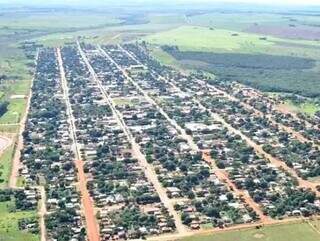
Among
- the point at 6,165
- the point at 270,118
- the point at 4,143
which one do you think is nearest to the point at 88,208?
the point at 6,165

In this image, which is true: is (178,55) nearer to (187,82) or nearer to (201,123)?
(187,82)

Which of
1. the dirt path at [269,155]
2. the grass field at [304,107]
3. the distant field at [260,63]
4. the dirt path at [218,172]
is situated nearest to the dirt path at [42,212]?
the dirt path at [218,172]

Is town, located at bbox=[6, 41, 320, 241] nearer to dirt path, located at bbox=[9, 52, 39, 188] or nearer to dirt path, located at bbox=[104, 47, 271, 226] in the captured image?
dirt path, located at bbox=[104, 47, 271, 226]

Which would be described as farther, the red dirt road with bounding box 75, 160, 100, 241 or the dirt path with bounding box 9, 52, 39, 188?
the dirt path with bounding box 9, 52, 39, 188

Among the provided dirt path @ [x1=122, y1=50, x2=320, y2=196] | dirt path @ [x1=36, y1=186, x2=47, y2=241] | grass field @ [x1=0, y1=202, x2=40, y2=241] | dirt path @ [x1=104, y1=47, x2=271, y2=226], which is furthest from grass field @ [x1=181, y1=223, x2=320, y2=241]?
grass field @ [x1=0, y1=202, x2=40, y2=241]

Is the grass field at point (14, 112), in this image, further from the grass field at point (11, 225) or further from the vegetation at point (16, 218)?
the grass field at point (11, 225)

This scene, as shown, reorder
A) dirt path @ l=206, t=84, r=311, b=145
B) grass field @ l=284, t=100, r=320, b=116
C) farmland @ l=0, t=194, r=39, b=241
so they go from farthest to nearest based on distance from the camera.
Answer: grass field @ l=284, t=100, r=320, b=116 → dirt path @ l=206, t=84, r=311, b=145 → farmland @ l=0, t=194, r=39, b=241

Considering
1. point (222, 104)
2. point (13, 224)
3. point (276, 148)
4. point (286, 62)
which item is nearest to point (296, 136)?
point (276, 148)
